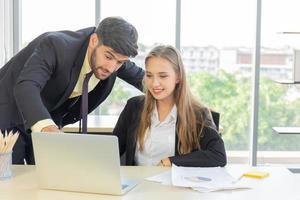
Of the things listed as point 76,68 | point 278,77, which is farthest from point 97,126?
point 278,77

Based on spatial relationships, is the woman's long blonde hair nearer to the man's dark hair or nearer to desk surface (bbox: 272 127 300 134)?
the man's dark hair

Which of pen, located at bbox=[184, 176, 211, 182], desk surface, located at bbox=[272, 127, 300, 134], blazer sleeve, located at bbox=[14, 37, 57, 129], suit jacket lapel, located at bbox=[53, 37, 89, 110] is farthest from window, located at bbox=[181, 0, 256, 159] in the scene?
pen, located at bbox=[184, 176, 211, 182]

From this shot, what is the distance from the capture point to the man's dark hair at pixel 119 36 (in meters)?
1.77

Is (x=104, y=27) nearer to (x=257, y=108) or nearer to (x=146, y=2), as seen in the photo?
(x=146, y=2)

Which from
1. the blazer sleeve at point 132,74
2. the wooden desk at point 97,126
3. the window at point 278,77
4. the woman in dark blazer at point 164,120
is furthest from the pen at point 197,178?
the window at point 278,77

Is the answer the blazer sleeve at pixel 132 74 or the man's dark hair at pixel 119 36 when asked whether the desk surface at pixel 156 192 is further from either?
the blazer sleeve at pixel 132 74

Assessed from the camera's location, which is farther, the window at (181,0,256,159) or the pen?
the window at (181,0,256,159)

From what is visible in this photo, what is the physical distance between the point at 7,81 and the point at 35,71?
0.27 metres

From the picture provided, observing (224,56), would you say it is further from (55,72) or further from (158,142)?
(55,72)

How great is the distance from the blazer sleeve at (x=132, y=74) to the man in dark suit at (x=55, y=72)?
0.19 m

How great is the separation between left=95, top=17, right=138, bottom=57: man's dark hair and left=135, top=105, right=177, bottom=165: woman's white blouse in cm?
41

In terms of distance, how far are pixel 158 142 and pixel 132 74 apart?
457 millimetres

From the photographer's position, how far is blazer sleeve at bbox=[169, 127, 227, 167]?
1830mm

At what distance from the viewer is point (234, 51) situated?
165 inches
